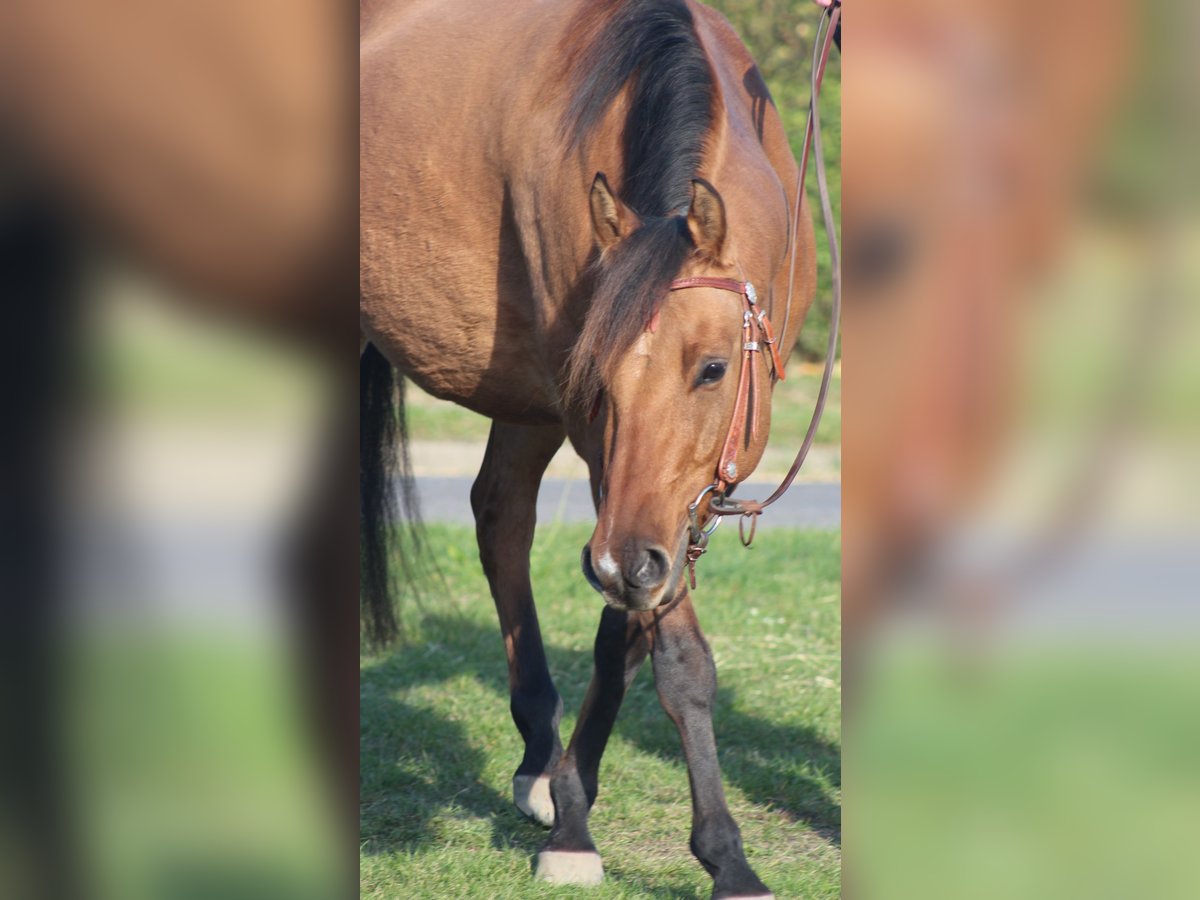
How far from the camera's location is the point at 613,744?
4344mm

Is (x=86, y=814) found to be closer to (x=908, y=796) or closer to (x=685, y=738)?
(x=908, y=796)

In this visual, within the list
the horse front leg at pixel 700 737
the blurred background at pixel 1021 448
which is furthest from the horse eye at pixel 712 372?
the blurred background at pixel 1021 448

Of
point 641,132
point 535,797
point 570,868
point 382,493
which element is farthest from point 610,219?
point 382,493

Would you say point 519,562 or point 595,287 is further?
point 519,562

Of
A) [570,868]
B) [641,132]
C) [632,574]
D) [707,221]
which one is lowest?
[570,868]

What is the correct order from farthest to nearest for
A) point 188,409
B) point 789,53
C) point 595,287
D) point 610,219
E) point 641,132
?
point 789,53, point 641,132, point 595,287, point 610,219, point 188,409

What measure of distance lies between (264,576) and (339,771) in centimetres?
17

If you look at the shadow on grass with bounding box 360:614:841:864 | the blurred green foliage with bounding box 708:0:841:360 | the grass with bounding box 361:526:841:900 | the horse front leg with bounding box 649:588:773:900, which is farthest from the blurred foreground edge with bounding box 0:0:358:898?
the blurred green foliage with bounding box 708:0:841:360

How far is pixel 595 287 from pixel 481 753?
79.9 inches

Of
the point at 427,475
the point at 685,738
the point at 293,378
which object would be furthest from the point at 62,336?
the point at 427,475

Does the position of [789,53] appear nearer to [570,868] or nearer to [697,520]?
[570,868]

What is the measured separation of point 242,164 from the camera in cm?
107

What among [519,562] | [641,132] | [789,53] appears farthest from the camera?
[789,53]

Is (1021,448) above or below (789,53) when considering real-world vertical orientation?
below
